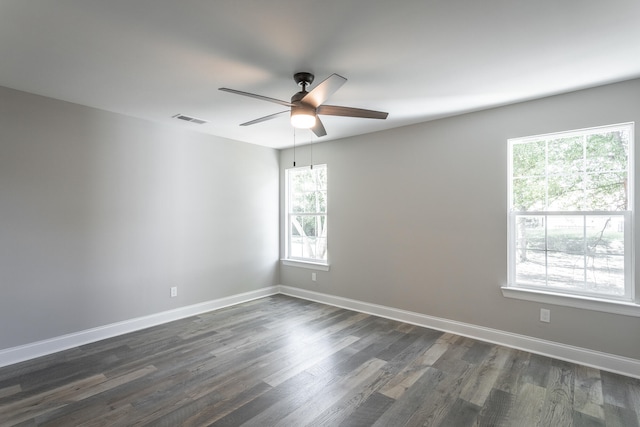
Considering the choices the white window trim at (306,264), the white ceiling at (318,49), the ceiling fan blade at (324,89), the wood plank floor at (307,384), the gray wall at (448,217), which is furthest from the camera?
the white window trim at (306,264)

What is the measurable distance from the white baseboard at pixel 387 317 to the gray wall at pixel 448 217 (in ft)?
0.26

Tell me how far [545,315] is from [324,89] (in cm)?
299

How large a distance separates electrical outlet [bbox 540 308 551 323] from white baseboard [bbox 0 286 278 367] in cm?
385

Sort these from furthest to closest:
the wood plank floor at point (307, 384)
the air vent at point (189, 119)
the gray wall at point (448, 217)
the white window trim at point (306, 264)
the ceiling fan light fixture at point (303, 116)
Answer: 1. the white window trim at point (306, 264)
2. the air vent at point (189, 119)
3. the gray wall at point (448, 217)
4. the ceiling fan light fixture at point (303, 116)
5. the wood plank floor at point (307, 384)

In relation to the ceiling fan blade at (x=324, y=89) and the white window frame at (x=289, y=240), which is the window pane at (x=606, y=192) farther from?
the white window frame at (x=289, y=240)

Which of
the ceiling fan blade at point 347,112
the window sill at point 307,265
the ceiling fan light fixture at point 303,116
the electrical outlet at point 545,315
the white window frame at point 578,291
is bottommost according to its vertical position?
the electrical outlet at point 545,315

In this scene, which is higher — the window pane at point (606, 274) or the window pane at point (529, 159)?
the window pane at point (529, 159)

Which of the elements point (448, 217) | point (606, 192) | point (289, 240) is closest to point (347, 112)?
point (448, 217)

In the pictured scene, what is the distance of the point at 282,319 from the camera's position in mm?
4047

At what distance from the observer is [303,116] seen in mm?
2418

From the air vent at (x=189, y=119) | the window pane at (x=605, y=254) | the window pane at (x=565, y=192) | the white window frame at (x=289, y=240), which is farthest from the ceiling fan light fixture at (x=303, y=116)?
the window pane at (x=605, y=254)

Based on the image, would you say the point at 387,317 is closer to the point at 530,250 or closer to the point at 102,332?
the point at 530,250

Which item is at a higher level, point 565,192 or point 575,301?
point 565,192

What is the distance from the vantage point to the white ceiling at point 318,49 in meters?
1.77
